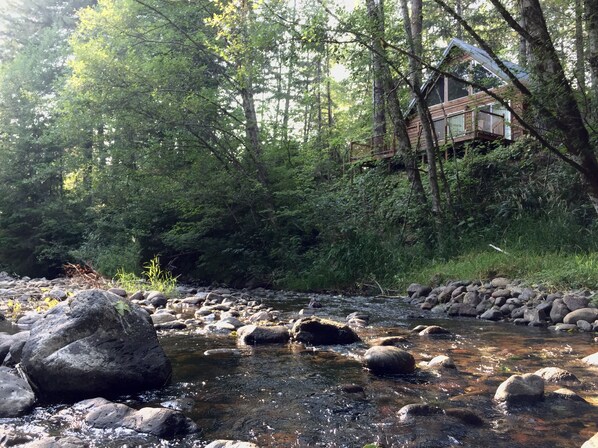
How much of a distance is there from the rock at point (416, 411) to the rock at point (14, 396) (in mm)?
2268

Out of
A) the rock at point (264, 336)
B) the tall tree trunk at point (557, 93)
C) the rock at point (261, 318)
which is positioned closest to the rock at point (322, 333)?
the rock at point (264, 336)

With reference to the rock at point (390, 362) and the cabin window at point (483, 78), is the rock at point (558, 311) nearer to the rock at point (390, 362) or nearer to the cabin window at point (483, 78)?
the rock at point (390, 362)

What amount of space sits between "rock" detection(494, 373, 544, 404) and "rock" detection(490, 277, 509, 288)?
480cm

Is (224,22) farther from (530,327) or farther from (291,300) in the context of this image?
(530,327)

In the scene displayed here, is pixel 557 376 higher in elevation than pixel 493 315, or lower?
higher

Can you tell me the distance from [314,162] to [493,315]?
900cm

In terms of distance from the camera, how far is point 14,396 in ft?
9.86

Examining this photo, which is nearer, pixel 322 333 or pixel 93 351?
pixel 93 351

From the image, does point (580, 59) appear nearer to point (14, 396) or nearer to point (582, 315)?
point (582, 315)

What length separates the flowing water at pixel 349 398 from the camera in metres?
2.60

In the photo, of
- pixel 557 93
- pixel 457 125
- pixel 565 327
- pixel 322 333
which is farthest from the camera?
pixel 457 125

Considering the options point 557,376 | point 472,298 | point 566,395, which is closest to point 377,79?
point 472,298

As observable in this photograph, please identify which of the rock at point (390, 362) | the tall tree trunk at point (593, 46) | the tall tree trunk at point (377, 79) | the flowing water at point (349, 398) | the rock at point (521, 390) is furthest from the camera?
the tall tree trunk at point (377, 79)

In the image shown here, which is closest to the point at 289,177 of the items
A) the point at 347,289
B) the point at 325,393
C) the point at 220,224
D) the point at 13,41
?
the point at 220,224
